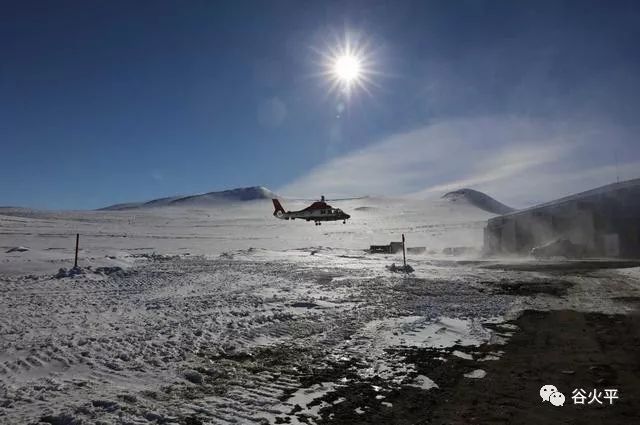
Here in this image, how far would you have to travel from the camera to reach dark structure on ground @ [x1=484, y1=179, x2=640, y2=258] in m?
34.0

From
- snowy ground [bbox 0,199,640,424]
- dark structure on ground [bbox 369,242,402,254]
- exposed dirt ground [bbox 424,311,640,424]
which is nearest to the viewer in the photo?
exposed dirt ground [bbox 424,311,640,424]

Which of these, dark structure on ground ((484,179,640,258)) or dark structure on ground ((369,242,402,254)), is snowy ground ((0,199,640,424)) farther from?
dark structure on ground ((369,242,402,254))

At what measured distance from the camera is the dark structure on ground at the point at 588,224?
33969 mm

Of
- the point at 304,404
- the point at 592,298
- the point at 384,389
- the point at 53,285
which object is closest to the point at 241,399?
the point at 304,404

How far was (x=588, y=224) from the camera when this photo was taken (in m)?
36.2

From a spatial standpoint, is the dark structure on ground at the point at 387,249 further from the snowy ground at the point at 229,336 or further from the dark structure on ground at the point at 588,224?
the snowy ground at the point at 229,336

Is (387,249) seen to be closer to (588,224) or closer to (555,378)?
(588,224)

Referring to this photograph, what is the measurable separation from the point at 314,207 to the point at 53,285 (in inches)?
1221

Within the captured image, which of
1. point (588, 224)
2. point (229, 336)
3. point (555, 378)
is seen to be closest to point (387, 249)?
point (588, 224)

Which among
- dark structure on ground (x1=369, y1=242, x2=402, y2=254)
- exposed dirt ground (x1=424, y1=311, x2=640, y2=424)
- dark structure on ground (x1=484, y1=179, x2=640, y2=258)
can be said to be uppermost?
dark structure on ground (x1=484, y1=179, x2=640, y2=258)

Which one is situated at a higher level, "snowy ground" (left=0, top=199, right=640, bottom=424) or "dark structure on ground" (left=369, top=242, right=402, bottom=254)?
"dark structure on ground" (left=369, top=242, right=402, bottom=254)

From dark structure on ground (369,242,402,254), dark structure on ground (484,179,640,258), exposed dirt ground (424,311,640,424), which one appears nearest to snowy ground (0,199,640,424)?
exposed dirt ground (424,311,640,424)

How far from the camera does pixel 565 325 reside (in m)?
10.2

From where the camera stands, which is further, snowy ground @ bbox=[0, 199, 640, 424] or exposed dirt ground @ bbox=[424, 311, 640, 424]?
snowy ground @ bbox=[0, 199, 640, 424]
